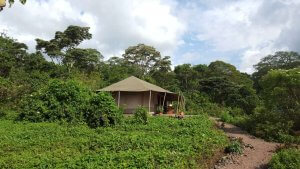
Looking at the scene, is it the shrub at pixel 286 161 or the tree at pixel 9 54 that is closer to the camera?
the shrub at pixel 286 161

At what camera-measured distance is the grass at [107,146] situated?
359 inches

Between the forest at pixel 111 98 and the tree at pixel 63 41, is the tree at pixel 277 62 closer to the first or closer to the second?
the forest at pixel 111 98

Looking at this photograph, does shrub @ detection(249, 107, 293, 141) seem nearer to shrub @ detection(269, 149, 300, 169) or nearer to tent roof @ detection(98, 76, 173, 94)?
shrub @ detection(269, 149, 300, 169)

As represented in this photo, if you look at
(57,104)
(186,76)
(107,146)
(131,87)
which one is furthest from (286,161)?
(186,76)

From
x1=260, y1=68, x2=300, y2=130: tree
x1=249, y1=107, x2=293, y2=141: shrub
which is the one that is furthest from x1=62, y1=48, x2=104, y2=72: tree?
x1=260, y1=68, x2=300, y2=130: tree

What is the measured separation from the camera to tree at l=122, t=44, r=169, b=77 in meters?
42.4

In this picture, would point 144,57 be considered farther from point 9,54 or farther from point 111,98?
point 111,98

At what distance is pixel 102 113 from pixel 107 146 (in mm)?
4446

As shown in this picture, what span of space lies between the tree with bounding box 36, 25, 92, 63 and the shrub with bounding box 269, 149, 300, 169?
98.2 ft

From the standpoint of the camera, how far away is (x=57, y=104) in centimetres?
1662

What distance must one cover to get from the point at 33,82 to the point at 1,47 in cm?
687

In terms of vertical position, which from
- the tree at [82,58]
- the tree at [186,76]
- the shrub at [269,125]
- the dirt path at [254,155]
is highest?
the tree at [82,58]

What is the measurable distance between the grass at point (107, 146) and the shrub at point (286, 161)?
7.05 feet

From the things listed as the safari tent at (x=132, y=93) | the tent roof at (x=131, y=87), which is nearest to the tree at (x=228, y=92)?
the safari tent at (x=132, y=93)
